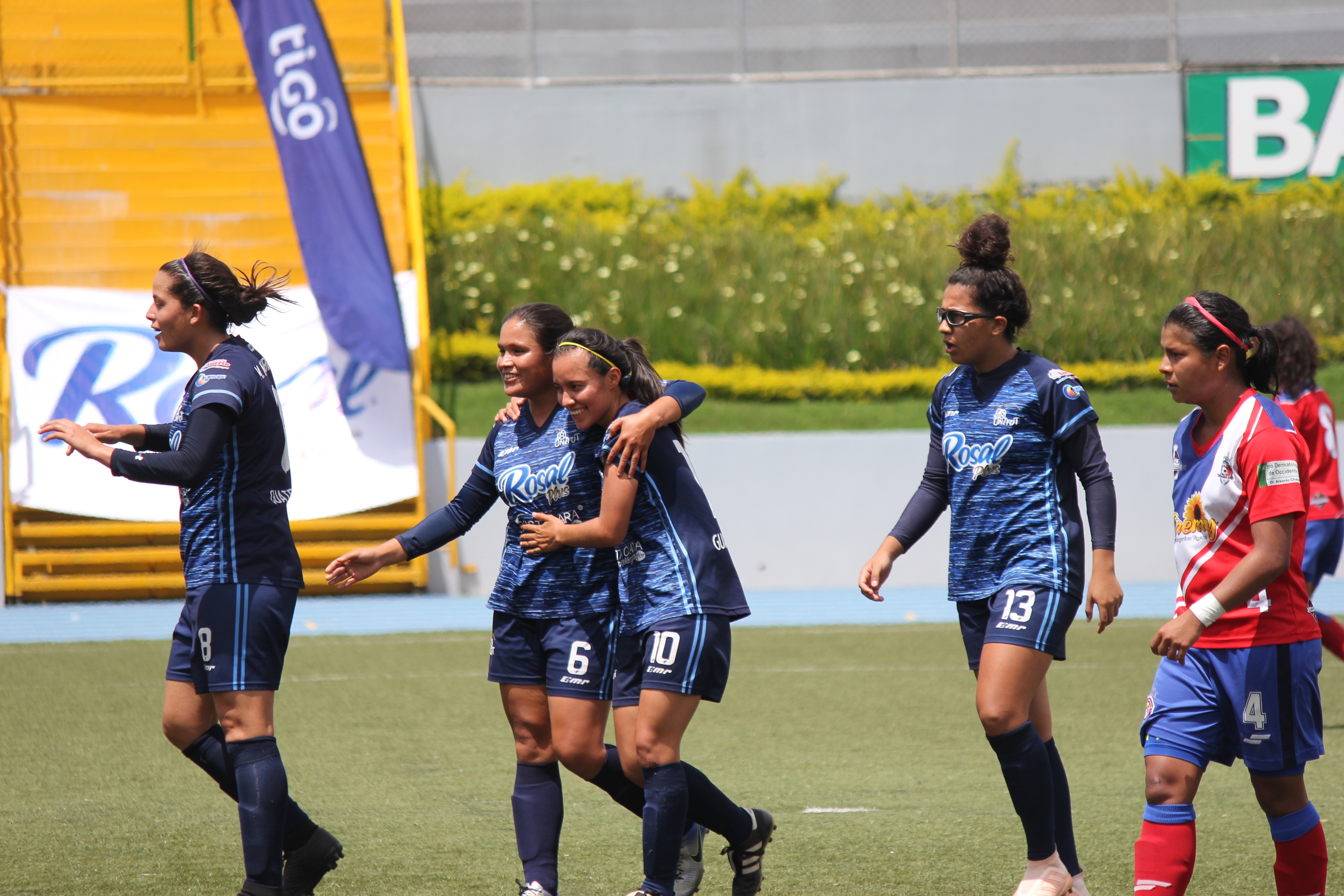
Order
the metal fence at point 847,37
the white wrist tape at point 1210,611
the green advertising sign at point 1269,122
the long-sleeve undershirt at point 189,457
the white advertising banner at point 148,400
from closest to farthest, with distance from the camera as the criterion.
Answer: the white wrist tape at point 1210,611
the long-sleeve undershirt at point 189,457
the white advertising banner at point 148,400
the green advertising sign at point 1269,122
the metal fence at point 847,37

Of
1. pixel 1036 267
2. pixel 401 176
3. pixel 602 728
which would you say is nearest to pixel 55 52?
pixel 401 176

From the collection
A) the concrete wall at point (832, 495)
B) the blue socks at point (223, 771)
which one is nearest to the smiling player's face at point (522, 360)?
the blue socks at point (223, 771)

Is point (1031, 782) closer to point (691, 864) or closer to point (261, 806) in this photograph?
point (691, 864)

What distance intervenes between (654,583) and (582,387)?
609 millimetres

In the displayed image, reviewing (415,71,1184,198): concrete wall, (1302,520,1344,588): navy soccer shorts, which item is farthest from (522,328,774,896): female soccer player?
(415,71,1184,198): concrete wall

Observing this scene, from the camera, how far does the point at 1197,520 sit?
3766mm

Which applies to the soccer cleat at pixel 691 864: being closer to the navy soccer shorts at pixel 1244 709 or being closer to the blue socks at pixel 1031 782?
the blue socks at pixel 1031 782

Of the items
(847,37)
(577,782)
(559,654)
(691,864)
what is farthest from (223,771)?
(847,37)

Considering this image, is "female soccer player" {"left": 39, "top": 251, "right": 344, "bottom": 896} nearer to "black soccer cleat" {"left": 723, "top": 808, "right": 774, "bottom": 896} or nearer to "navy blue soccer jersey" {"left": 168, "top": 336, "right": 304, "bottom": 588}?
"navy blue soccer jersey" {"left": 168, "top": 336, "right": 304, "bottom": 588}

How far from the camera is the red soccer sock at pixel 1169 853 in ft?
11.9

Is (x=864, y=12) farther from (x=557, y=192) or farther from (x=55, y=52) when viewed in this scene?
(x=55, y=52)

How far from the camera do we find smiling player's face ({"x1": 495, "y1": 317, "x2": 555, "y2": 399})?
4254 mm

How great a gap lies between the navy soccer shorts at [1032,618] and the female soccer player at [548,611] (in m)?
1.11

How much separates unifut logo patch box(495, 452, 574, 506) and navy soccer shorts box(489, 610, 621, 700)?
36cm
